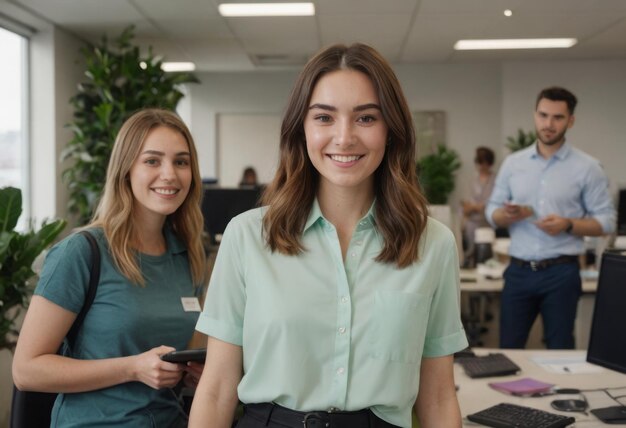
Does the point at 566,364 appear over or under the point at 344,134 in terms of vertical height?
under

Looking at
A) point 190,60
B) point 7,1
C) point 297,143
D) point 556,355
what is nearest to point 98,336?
point 297,143

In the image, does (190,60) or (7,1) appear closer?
(7,1)

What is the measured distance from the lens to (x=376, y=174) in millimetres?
1576

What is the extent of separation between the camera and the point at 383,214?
152cm

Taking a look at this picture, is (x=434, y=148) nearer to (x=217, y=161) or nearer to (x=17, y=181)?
(x=217, y=161)

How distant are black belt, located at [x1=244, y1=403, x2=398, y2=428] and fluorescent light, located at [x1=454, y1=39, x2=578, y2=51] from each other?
6823 millimetres

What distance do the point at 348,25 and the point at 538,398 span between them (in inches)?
192

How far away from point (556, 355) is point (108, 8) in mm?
4450

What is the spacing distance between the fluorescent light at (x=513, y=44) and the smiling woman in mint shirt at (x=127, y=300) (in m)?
6.19

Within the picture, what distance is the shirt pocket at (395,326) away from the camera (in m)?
1.38

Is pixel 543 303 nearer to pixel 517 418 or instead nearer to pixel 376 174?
pixel 517 418

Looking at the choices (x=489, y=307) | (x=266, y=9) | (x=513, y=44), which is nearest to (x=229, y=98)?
(x=513, y=44)

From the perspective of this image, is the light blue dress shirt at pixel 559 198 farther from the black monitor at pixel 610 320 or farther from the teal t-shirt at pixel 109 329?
the teal t-shirt at pixel 109 329

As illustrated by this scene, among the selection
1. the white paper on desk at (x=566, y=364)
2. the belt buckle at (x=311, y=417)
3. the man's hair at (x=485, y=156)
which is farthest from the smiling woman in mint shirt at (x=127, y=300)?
the man's hair at (x=485, y=156)
